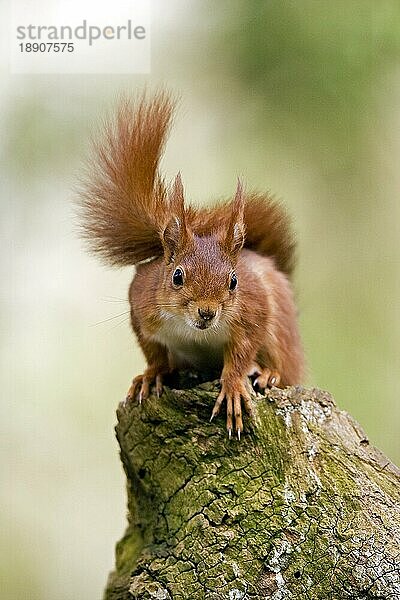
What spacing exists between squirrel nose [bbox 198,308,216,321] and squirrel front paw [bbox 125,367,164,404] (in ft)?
0.68

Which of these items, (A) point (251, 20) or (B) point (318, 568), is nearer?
(B) point (318, 568)

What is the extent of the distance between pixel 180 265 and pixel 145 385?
29cm

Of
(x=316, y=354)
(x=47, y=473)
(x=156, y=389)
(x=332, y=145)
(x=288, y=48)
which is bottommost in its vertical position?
(x=47, y=473)

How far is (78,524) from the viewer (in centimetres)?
371

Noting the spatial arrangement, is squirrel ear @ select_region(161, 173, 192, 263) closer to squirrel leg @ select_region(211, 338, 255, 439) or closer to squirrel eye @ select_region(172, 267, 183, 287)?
squirrel eye @ select_region(172, 267, 183, 287)

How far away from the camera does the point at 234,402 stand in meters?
1.64

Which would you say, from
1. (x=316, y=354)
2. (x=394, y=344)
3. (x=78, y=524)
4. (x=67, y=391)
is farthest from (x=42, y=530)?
(x=394, y=344)

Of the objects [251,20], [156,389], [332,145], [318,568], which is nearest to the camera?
[318,568]

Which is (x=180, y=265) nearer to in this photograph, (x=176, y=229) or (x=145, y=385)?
(x=176, y=229)

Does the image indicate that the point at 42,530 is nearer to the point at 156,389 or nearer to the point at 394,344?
the point at 394,344

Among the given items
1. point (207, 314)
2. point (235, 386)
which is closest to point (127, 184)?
point (207, 314)

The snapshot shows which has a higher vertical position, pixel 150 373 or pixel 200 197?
pixel 200 197

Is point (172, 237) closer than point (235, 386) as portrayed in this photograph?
No

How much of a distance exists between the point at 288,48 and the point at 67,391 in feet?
5.52
